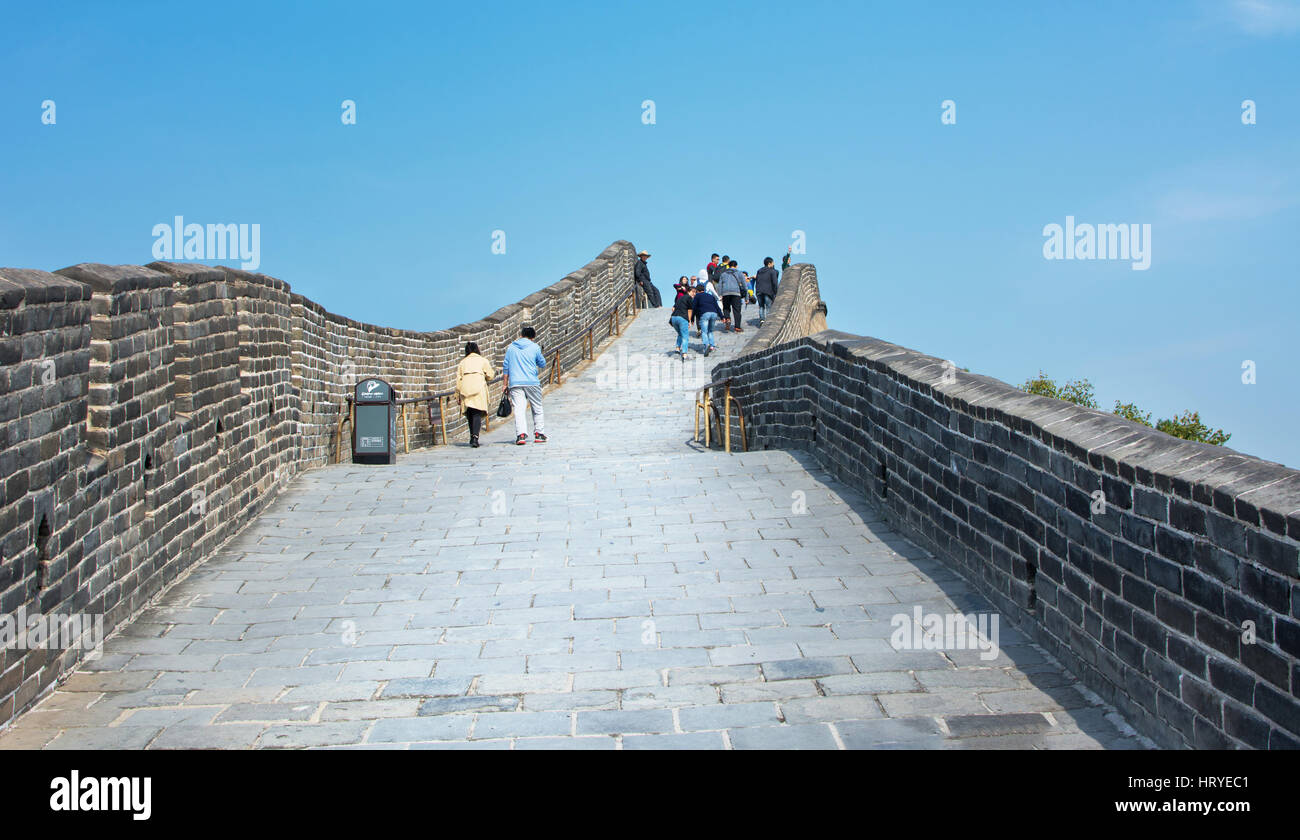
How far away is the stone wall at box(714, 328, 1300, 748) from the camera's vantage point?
11.9 ft

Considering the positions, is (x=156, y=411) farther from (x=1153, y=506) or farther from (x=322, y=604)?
(x=1153, y=506)

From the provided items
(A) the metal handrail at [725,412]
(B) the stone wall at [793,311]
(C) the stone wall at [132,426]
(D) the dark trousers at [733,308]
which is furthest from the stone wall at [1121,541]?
(D) the dark trousers at [733,308]

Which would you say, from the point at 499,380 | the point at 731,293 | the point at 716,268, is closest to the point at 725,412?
the point at 499,380

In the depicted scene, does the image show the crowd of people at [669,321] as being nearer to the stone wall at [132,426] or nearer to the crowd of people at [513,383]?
the crowd of people at [513,383]

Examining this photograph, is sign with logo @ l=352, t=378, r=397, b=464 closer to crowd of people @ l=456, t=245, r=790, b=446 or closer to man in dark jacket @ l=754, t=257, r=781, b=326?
crowd of people @ l=456, t=245, r=790, b=446

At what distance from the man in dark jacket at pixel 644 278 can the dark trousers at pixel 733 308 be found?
6340 millimetres

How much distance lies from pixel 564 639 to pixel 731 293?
1988 cm

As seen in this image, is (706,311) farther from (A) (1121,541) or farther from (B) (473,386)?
(A) (1121,541)

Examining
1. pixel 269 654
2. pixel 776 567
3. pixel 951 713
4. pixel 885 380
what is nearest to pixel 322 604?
pixel 269 654

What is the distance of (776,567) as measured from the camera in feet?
23.1

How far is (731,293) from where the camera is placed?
25.1 metres

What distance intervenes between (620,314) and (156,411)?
23.5m

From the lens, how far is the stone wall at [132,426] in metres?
5.00
